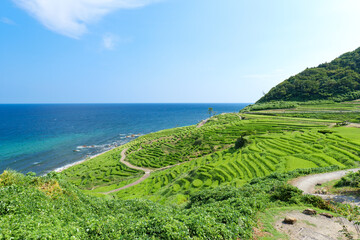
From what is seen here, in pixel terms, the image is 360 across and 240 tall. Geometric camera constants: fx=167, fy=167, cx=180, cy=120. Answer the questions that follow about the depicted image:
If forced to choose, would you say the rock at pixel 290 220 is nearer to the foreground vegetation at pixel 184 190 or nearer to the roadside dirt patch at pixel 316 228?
the roadside dirt patch at pixel 316 228

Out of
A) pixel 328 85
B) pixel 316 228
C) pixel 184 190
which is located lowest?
pixel 184 190

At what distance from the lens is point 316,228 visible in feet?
37.3

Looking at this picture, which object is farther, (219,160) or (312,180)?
(219,160)

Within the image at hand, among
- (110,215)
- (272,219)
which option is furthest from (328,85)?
(110,215)

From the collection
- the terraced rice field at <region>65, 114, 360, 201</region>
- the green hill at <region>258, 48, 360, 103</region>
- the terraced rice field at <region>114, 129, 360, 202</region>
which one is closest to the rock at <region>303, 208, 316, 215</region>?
A: the terraced rice field at <region>114, 129, 360, 202</region>

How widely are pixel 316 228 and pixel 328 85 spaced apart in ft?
502

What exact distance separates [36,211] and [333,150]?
43878 millimetres

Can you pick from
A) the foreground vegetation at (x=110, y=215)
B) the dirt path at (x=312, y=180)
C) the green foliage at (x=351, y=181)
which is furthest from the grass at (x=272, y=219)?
the green foliage at (x=351, y=181)

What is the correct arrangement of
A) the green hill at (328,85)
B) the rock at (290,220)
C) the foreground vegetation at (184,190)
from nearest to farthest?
the foreground vegetation at (184,190)
the rock at (290,220)
the green hill at (328,85)

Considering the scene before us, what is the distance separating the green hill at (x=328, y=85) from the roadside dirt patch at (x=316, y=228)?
128 meters

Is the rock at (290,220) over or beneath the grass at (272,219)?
over

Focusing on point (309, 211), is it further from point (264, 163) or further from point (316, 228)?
point (264, 163)

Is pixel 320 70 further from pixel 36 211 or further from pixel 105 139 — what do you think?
pixel 36 211

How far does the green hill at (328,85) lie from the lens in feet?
364
